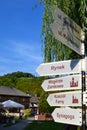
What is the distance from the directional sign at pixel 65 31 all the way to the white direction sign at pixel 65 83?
1.53 ft

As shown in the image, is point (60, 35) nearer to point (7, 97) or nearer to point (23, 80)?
point (7, 97)

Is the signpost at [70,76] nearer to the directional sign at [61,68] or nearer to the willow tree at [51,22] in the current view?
the directional sign at [61,68]

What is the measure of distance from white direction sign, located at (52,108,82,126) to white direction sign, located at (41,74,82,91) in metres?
0.38

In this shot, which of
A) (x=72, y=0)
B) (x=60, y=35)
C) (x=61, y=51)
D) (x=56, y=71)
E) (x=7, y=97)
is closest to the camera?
(x=60, y=35)

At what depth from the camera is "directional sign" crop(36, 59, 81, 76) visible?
242 inches

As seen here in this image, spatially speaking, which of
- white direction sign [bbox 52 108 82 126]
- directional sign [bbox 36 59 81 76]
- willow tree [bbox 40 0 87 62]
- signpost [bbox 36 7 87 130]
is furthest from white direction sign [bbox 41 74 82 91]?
willow tree [bbox 40 0 87 62]

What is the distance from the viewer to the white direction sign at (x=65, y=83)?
6078mm

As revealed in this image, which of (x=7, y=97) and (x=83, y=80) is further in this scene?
(x=7, y=97)

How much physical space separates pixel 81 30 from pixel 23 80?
13268cm

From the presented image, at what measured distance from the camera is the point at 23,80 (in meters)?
139

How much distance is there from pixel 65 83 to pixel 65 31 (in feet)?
2.97

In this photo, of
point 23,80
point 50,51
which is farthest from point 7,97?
point 50,51

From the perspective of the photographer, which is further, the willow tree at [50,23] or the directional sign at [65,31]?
the willow tree at [50,23]

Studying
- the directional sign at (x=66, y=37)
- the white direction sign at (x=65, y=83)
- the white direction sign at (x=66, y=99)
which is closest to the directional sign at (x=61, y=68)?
the white direction sign at (x=65, y=83)
